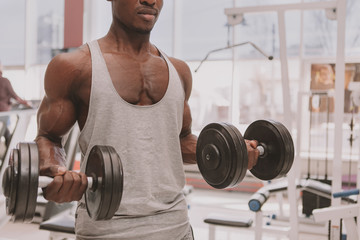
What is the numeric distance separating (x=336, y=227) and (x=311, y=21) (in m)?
4.00

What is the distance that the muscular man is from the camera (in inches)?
43.2

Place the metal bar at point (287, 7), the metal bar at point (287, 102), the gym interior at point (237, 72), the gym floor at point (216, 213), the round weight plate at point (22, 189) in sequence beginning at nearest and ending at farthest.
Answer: the round weight plate at point (22, 189) → the metal bar at point (287, 7) → the metal bar at point (287, 102) → the gym floor at point (216, 213) → the gym interior at point (237, 72)

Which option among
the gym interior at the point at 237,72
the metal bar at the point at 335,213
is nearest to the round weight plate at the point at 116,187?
the metal bar at the point at 335,213

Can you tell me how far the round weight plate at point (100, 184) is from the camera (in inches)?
36.1

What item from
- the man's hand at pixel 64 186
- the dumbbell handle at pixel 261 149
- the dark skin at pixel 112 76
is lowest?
the man's hand at pixel 64 186

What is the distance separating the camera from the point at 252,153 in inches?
52.0

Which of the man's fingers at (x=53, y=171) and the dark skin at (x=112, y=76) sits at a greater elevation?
the dark skin at (x=112, y=76)

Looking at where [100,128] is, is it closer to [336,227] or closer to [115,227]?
[115,227]

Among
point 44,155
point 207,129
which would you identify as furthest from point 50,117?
point 207,129

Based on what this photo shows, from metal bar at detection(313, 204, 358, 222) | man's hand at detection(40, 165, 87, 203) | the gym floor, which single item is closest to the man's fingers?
man's hand at detection(40, 165, 87, 203)

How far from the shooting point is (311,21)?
20.1 ft

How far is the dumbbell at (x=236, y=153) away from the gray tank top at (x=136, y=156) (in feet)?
0.44

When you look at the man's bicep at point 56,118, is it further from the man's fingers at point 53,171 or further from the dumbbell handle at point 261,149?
the dumbbell handle at point 261,149

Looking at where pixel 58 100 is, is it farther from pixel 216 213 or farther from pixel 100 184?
pixel 216 213
